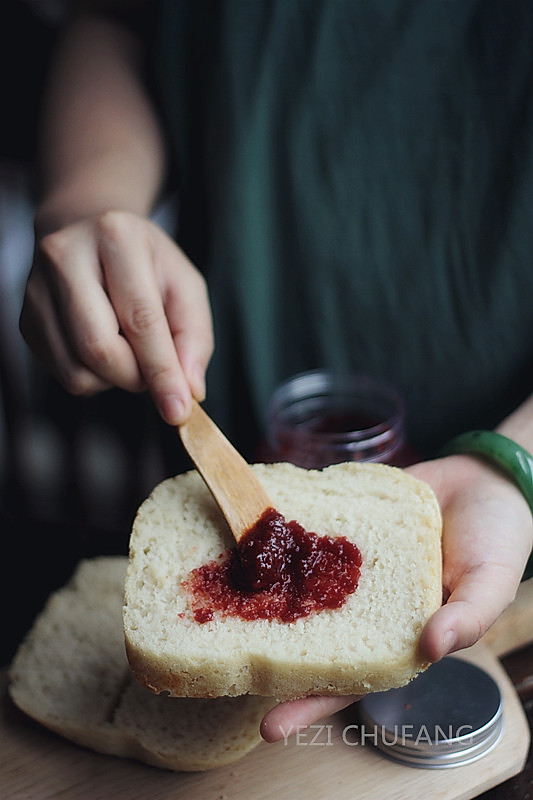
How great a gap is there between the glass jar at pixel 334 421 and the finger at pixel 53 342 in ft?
1.65

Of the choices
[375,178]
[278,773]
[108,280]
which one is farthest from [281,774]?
[375,178]

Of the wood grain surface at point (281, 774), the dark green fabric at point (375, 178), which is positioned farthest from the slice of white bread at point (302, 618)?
the dark green fabric at point (375, 178)

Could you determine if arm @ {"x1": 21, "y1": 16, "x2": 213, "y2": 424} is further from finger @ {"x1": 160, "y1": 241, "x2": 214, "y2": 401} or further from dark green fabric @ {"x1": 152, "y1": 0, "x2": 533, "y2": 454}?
dark green fabric @ {"x1": 152, "y1": 0, "x2": 533, "y2": 454}

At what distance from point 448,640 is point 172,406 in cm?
61

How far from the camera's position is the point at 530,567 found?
147cm

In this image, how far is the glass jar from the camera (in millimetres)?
1781

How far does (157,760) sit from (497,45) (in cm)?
151

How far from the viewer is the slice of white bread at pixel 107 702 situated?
54.5 inches

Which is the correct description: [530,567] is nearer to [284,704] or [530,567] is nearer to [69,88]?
[284,704]

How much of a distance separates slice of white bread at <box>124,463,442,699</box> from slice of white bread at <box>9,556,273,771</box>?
0.23 m

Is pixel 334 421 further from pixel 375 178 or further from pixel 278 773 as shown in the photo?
pixel 278 773

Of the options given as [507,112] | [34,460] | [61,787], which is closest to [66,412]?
[34,460]

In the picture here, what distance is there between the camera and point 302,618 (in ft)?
→ 4.01

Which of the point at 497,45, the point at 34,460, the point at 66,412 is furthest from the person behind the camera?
the point at 34,460
